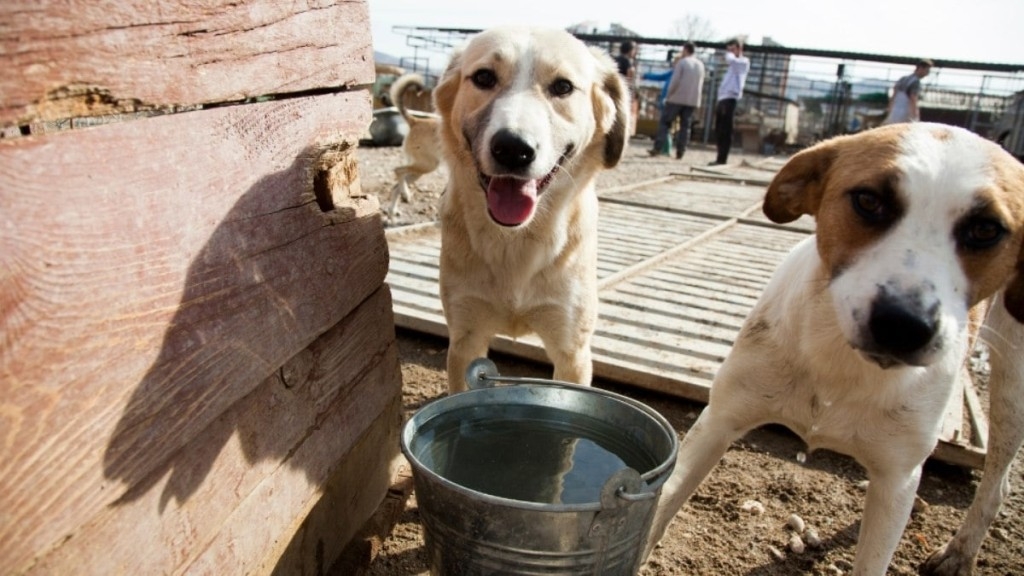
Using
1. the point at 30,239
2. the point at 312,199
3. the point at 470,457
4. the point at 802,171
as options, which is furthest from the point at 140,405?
the point at 802,171

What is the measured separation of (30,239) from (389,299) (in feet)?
4.76

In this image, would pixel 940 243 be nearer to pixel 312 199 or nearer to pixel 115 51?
pixel 312 199

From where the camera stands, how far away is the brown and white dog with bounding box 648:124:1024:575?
1.68 m

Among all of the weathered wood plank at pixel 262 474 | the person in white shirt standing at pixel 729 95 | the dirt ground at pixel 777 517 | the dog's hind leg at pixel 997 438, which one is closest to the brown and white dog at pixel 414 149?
the dirt ground at pixel 777 517

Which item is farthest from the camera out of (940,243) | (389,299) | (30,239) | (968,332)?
(389,299)

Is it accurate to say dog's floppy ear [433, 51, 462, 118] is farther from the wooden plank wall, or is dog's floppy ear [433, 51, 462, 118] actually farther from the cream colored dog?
the wooden plank wall

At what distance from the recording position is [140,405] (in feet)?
3.98

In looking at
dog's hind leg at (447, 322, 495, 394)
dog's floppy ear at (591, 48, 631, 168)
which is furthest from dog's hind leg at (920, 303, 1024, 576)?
dog's hind leg at (447, 322, 495, 394)

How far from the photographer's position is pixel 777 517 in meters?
2.76

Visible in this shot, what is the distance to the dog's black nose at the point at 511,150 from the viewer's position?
2.36 metres

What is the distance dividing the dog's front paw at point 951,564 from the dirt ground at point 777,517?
82 mm

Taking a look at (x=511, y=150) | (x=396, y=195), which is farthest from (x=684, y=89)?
(x=511, y=150)

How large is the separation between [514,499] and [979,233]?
134 cm

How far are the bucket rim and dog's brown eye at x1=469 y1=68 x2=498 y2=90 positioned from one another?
1.29m
